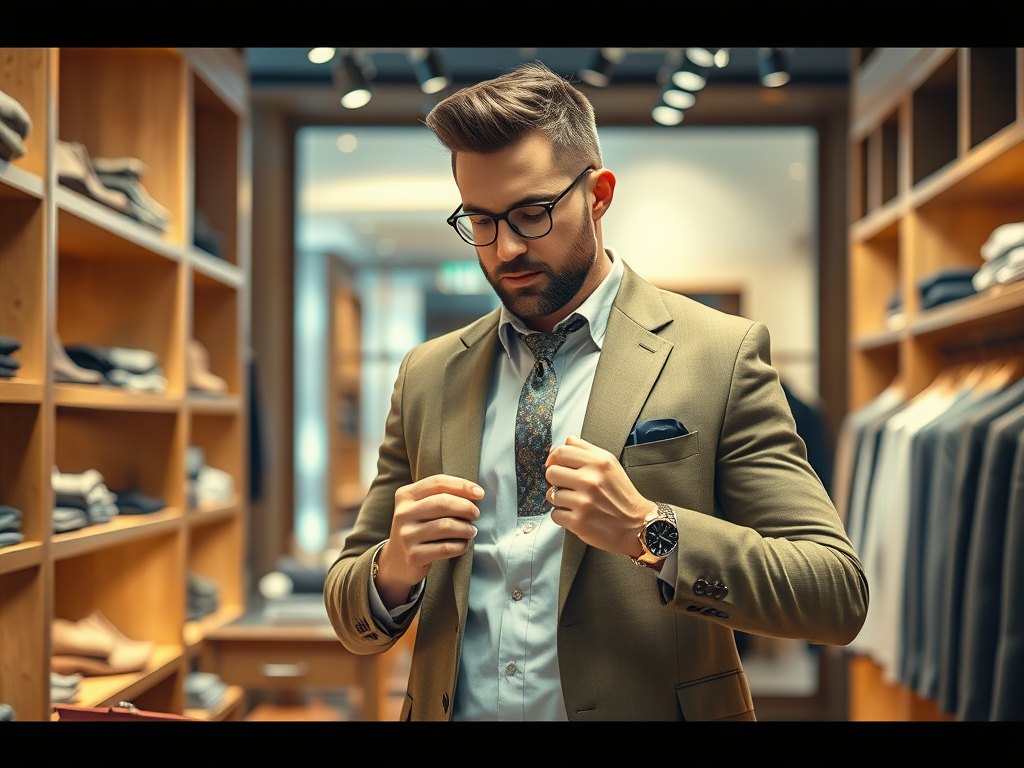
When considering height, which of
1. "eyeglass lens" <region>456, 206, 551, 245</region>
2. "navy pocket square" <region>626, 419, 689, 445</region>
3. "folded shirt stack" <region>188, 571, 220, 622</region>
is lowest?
"folded shirt stack" <region>188, 571, 220, 622</region>

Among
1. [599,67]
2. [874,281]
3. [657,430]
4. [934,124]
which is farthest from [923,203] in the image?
[657,430]

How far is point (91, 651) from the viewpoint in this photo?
8.59 ft

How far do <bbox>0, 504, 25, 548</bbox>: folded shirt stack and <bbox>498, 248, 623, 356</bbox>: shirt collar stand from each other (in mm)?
1160

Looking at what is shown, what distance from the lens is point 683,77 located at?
3660 millimetres

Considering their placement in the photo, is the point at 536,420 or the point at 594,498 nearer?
the point at 594,498

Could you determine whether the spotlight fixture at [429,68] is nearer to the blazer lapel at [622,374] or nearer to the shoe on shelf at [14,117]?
the shoe on shelf at [14,117]

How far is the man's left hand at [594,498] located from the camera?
3.99ft

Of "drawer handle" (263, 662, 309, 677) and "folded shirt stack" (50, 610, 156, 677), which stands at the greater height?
"folded shirt stack" (50, 610, 156, 677)

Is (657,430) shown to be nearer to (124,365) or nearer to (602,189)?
(602,189)

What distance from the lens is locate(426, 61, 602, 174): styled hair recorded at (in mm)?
1380

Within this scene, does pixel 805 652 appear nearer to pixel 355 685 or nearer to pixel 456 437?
pixel 355 685

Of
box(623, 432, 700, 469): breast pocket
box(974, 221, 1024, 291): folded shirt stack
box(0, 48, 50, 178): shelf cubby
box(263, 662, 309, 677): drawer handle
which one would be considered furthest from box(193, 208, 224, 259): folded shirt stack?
box(974, 221, 1024, 291): folded shirt stack

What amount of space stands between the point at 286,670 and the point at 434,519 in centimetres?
233

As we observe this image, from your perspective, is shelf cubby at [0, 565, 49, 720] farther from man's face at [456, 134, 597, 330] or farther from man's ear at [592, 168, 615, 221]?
man's ear at [592, 168, 615, 221]
